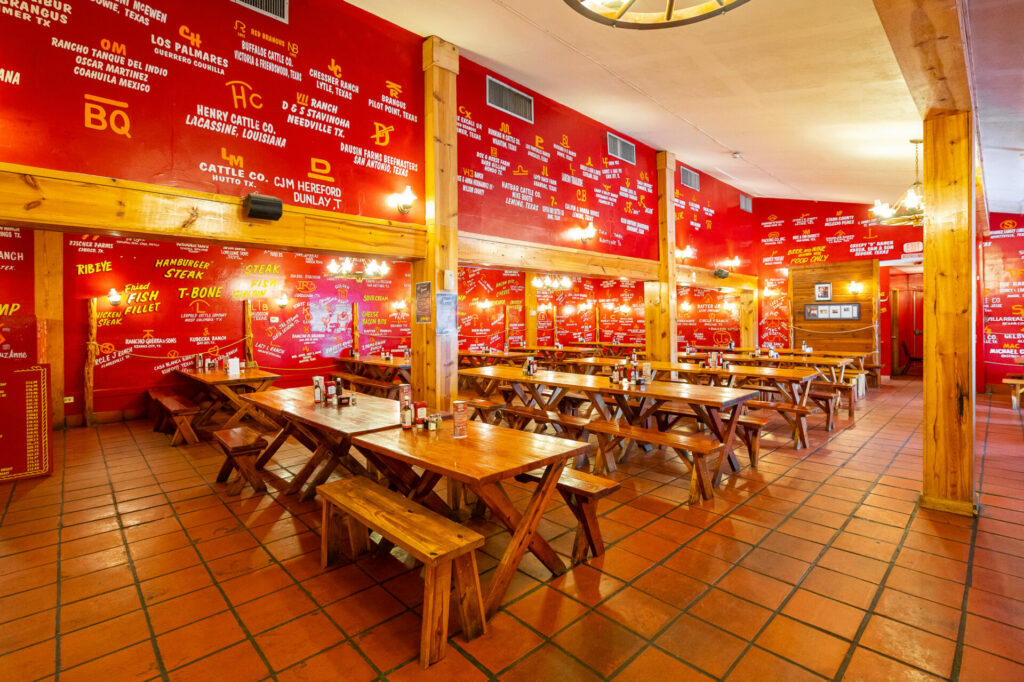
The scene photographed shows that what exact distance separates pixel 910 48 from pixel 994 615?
9.65 feet

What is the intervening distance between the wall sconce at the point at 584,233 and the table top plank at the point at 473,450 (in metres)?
4.65

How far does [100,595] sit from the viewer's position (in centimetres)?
250

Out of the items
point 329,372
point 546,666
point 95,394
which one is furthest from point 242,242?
point 329,372

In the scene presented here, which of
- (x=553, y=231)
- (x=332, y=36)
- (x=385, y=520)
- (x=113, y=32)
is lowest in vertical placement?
(x=385, y=520)

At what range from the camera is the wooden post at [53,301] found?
6312 mm

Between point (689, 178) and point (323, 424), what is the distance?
877 centimetres

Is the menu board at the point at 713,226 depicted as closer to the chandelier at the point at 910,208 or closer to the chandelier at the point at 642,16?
the chandelier at the point at 910,208

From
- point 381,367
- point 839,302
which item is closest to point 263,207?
point 381,367

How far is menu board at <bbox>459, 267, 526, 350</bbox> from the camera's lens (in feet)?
36.2

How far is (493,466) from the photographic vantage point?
225cm

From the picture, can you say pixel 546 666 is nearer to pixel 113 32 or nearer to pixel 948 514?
pixel 948 514

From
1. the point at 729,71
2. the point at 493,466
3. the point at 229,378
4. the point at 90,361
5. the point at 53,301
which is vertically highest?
the point at 729,71

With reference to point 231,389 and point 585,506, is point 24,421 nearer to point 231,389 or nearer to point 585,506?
point 231,389

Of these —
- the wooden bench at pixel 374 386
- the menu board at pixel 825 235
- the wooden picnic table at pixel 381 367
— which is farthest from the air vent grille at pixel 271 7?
the menu board at pixel 825 235
